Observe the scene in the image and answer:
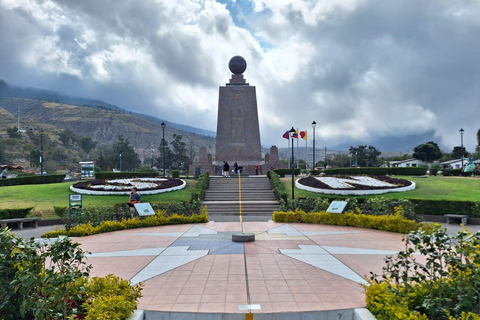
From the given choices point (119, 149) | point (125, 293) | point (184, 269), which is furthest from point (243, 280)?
point (119, 149)

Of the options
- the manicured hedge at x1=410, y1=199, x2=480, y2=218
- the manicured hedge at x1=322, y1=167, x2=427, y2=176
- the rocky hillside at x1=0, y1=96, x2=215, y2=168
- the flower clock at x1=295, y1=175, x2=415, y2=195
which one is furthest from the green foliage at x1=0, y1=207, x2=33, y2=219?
the rocky hillside at x1=0, y1=96, x2=215, y2=168

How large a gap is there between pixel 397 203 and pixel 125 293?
35.3ft

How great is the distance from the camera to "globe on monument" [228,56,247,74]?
38.0 meters

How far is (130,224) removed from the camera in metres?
12.9

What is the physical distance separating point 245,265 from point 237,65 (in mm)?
33062

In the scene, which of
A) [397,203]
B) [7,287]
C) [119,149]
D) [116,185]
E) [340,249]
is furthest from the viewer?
[119,149]

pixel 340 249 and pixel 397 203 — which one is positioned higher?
pixel 397 203

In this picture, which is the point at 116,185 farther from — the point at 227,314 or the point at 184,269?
the point at 227,314

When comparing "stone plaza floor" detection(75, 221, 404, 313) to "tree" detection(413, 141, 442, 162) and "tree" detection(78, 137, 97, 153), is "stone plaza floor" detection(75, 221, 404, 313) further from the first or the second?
"tree" detection(78, 137, 97, 153)

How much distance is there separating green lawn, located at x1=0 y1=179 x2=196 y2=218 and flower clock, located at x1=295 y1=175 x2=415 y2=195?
801 centimetres

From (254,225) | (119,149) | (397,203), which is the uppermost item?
(119,149)

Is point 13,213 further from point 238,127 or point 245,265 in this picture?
point 238,127

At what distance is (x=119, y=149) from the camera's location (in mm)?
81438

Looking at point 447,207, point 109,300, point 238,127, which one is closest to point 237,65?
point 238,127
